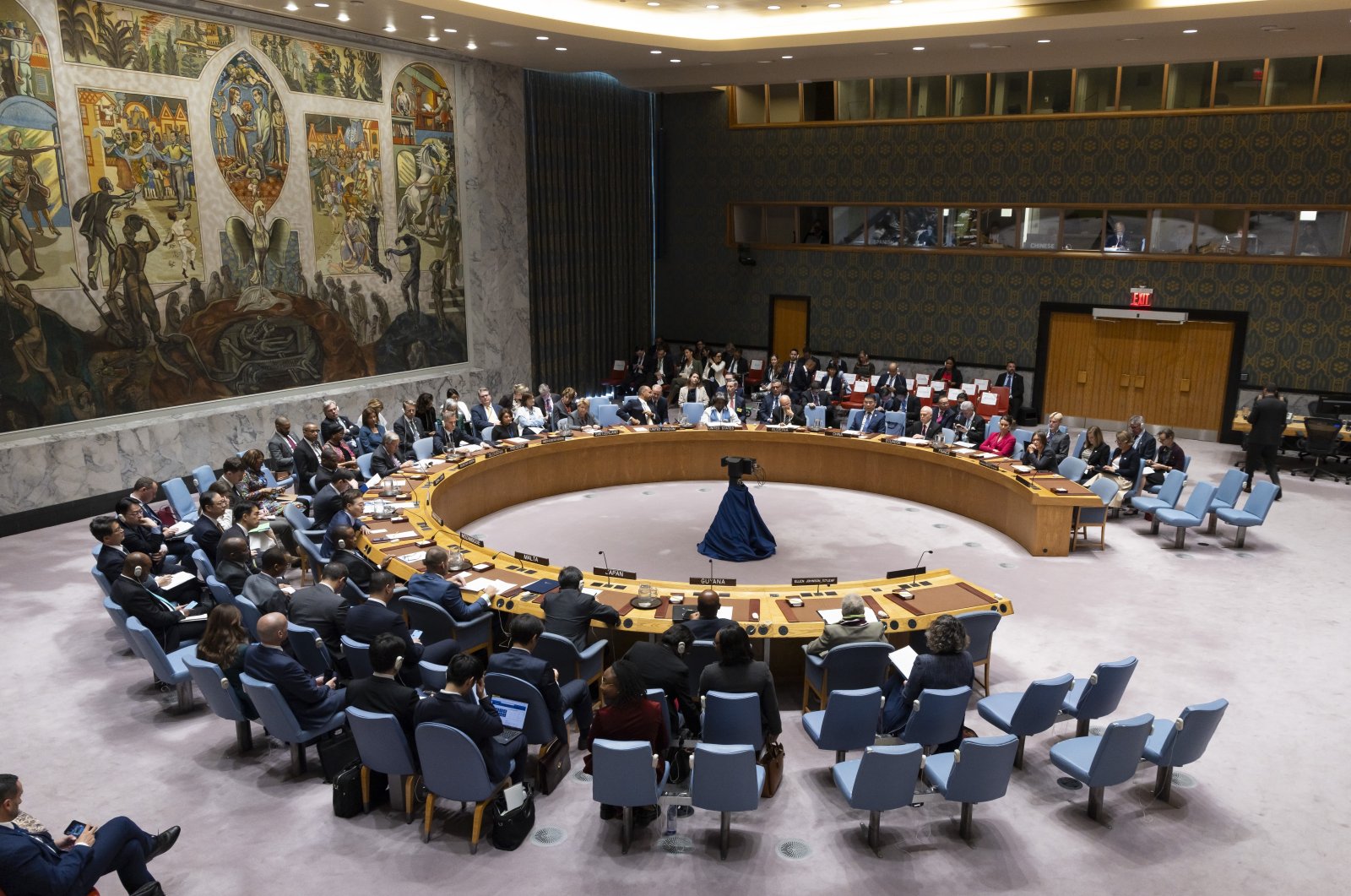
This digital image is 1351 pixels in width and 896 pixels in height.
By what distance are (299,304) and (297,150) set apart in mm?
2115

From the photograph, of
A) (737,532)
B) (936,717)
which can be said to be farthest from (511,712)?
(737,532)

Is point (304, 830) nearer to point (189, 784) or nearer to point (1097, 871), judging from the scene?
point (189, 784)

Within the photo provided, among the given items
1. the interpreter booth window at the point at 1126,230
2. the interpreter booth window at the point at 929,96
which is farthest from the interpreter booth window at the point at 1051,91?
the interpreter booth window at the point at 1126,230

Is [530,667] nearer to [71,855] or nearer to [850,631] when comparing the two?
[850,631]

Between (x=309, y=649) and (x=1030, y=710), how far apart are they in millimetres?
4711

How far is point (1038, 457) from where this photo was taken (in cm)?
1211

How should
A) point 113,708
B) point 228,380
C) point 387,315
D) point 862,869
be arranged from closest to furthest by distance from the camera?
point 862,869
point 113,708
point 228,380
point 387,315

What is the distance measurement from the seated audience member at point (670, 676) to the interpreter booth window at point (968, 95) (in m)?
14.7

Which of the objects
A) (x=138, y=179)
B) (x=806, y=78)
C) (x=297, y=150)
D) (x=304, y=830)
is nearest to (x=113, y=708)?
(x=304, y=830)

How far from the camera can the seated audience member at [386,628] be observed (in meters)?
6.25

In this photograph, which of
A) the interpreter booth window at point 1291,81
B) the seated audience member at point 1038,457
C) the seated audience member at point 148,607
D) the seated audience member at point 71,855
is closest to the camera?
the seated audience member at point 71,855

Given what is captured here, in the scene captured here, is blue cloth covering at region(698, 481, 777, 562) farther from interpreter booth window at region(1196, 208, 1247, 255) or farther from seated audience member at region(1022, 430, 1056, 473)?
interpreter booth window at region(1196, 208, 1247, 255)

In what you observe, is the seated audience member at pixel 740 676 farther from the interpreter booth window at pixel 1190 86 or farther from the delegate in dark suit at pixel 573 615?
the interpreter booth window at pixel 1190 86

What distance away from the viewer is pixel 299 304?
1388cm
